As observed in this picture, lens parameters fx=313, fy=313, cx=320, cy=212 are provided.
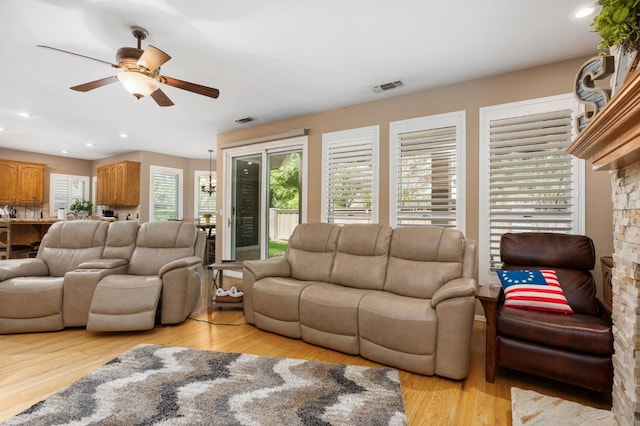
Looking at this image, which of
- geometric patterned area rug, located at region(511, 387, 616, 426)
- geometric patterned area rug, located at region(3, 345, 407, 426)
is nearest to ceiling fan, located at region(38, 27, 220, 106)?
geometric patterned area rug, located at region(3, 345, 407, 426)

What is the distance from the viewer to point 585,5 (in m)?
2.27

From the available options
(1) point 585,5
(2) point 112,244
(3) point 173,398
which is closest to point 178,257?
(2) point 112,244

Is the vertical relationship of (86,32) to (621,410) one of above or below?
above

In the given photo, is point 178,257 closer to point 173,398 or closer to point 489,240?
point 173,398

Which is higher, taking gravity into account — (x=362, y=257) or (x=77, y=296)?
(x=362, y=257)

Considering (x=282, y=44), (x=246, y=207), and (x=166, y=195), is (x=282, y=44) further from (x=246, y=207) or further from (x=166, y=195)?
(x=166, y=195)

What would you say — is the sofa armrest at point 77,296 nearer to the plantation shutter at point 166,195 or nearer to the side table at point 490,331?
the side table at point 490,331

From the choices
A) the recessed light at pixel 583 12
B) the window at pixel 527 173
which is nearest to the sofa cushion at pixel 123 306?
the window at pixel 527 173

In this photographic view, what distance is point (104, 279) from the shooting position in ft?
10.2

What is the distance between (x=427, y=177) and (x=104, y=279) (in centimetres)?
367

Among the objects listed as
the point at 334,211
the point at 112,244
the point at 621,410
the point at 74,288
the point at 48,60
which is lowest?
the point at 621,410

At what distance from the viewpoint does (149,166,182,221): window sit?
25.6 feet

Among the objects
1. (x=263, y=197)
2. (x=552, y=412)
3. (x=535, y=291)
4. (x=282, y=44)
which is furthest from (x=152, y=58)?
(x=552, y=412)

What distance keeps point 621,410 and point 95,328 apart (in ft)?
12.6
